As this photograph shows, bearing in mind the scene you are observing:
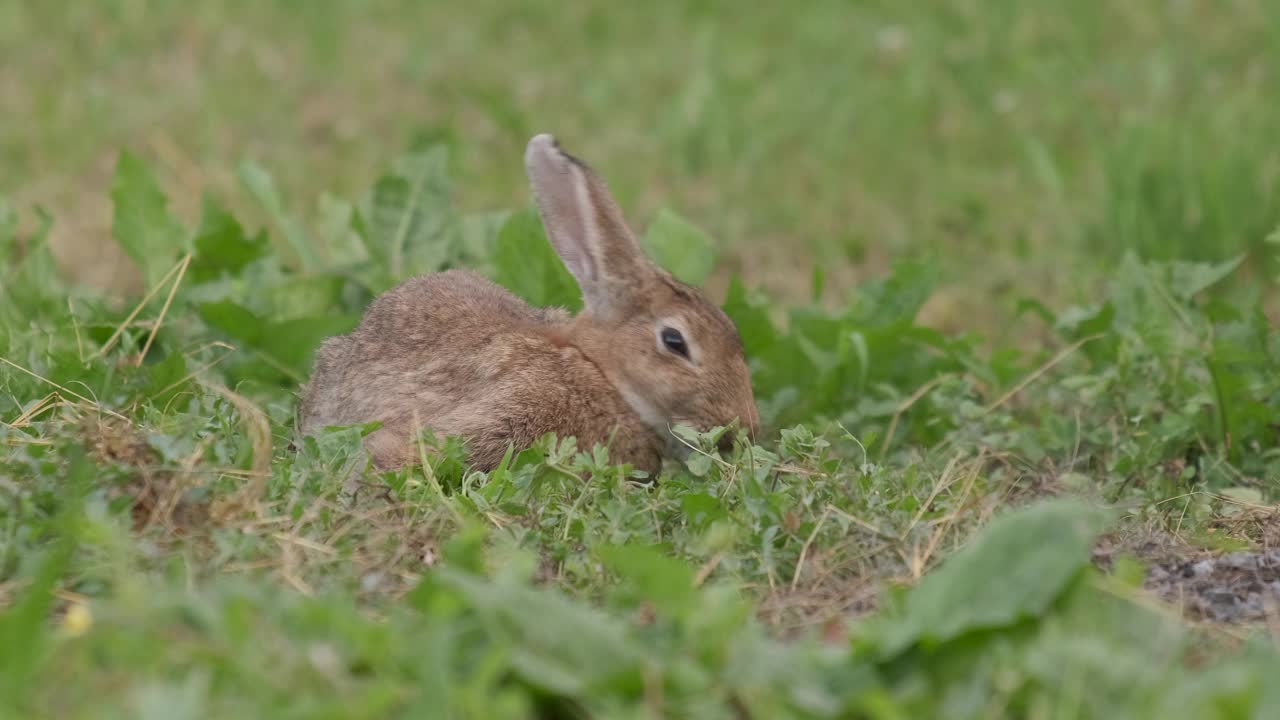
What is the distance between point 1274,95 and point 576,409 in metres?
5.34

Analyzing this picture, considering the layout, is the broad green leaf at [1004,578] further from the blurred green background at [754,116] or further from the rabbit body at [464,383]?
the blurred green background at [754,116]

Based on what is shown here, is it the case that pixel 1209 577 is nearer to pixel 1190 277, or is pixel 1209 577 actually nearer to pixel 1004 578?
pixel 1004 578

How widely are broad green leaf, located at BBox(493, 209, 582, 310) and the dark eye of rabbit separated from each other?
2.83ft

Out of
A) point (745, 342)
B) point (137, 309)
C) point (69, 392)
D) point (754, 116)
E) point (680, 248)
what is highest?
point (69, 392)

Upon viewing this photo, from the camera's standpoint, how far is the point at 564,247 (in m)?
5.14

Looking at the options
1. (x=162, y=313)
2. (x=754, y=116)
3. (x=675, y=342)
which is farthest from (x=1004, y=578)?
(x=754, y=116)

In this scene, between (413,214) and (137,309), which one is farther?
(413,214)

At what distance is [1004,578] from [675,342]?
2054mm

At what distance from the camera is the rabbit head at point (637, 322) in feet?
15.6

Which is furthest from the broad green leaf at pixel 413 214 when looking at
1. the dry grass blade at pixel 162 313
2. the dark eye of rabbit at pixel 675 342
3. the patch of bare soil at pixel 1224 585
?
the patch of bare soil at pixel 1224 585

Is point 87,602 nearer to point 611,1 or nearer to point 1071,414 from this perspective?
point 1071,414

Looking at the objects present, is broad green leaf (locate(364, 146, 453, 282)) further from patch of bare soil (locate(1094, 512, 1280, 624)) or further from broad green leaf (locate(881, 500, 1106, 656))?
broad green leaf (locate(881, 500, 1106, 656))

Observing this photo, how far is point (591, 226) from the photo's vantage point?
5.04 meters

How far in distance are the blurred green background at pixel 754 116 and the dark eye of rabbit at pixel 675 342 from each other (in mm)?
1911
